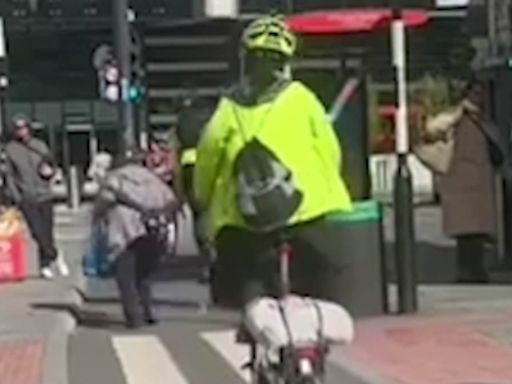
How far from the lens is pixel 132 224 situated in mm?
15070

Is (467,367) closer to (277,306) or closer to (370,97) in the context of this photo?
(277,306)

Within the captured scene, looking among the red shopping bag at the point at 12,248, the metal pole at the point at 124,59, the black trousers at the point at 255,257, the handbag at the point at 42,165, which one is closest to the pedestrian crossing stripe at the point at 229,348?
the black trousers at the point at 255,257

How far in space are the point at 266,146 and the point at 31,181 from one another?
13.1 metres

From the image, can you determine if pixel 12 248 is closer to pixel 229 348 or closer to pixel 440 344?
pixel 229 348

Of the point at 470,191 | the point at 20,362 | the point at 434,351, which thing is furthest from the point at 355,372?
the point at 470,191

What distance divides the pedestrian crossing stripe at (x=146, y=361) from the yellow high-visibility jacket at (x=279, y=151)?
13.4ft

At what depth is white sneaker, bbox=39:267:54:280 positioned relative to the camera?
21.0 meters

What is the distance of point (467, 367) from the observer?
11.4m

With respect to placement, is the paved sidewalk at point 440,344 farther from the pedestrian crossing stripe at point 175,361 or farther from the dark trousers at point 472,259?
the dark trousers at point 472,259

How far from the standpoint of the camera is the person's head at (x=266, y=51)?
25.4 ft

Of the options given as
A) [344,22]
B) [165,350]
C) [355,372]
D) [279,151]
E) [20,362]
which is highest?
[344,22]

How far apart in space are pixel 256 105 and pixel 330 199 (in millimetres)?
537

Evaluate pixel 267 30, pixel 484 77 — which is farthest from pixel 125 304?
pixel 267 30

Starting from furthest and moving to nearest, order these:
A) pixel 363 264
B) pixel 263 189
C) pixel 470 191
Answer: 1. pixel 470 191
2. pixel 363 264
3. pixel 263 189
